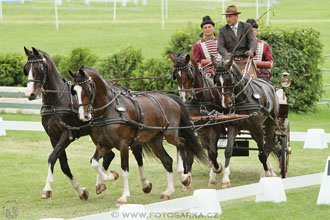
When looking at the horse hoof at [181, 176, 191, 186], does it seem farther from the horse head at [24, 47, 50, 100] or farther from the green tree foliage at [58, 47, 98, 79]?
the green tree foliage at [58, 47, 98, 79]

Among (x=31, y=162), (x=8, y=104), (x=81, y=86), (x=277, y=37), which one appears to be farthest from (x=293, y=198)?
(x=8, y=104)

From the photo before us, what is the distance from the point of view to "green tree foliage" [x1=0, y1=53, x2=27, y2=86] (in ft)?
69.7

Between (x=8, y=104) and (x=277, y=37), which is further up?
(x=277, y=37)

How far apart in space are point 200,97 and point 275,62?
8.06 metres

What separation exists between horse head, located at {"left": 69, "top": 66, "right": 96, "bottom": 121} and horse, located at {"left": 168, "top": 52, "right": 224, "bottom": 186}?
1.63 meters

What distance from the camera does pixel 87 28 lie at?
38.6 m

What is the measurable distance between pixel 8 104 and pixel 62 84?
10.3 metres

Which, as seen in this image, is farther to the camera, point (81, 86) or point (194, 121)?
point (194, 121)

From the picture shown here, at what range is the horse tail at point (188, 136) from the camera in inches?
423

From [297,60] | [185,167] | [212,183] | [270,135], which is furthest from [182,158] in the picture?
[297,60]

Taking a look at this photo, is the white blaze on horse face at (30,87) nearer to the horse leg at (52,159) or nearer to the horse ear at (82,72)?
the horse leg at (52,159)

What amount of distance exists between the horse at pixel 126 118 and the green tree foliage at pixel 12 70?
11.4 metres

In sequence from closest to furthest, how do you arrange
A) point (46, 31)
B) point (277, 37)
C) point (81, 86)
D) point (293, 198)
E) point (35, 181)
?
point (81, 86), point (293, 198), point (35, 181), point (277, 37), point (46, 31)

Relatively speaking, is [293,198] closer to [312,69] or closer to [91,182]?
[91,182]
